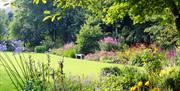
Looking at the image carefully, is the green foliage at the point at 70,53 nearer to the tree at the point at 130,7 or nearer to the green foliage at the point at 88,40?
the green foliage at the point at 88,40

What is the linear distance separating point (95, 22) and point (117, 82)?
2400 cm

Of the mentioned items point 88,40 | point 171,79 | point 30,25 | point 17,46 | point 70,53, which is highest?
point 17,46

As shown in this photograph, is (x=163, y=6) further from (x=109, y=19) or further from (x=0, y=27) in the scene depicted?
(x=0, y=27)

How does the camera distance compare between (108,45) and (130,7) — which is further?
(108,45)

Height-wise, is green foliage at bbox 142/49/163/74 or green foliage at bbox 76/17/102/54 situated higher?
green foliage at bbox 142/49/163/74

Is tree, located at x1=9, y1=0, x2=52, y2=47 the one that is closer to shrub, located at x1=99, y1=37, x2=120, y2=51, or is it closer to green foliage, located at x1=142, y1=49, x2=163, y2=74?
shrub, located at x1=99, y1=37, x2=120, y2=51

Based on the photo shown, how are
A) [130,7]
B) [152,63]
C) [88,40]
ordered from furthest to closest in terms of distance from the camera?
[88,40] → [152,63] → [130,7]

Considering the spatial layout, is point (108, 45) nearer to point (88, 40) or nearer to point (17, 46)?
Answer: point (88, 40)

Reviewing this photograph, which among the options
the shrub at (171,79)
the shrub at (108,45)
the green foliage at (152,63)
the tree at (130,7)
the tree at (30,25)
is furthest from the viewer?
the tree at (30,25)

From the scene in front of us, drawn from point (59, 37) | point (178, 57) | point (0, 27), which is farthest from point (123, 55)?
point (0, 27)

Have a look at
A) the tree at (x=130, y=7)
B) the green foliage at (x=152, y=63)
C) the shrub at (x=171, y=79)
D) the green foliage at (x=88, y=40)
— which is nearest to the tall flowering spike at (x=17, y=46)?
the tree at (x=130, y=7)

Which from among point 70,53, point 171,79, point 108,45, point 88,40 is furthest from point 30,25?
point 171,79

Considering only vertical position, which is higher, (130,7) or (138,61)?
(130,7)

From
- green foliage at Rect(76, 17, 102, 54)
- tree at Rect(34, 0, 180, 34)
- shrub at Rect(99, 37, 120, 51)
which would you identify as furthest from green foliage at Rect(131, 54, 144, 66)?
green foliage at Rect(76, 17, 102, 54)
